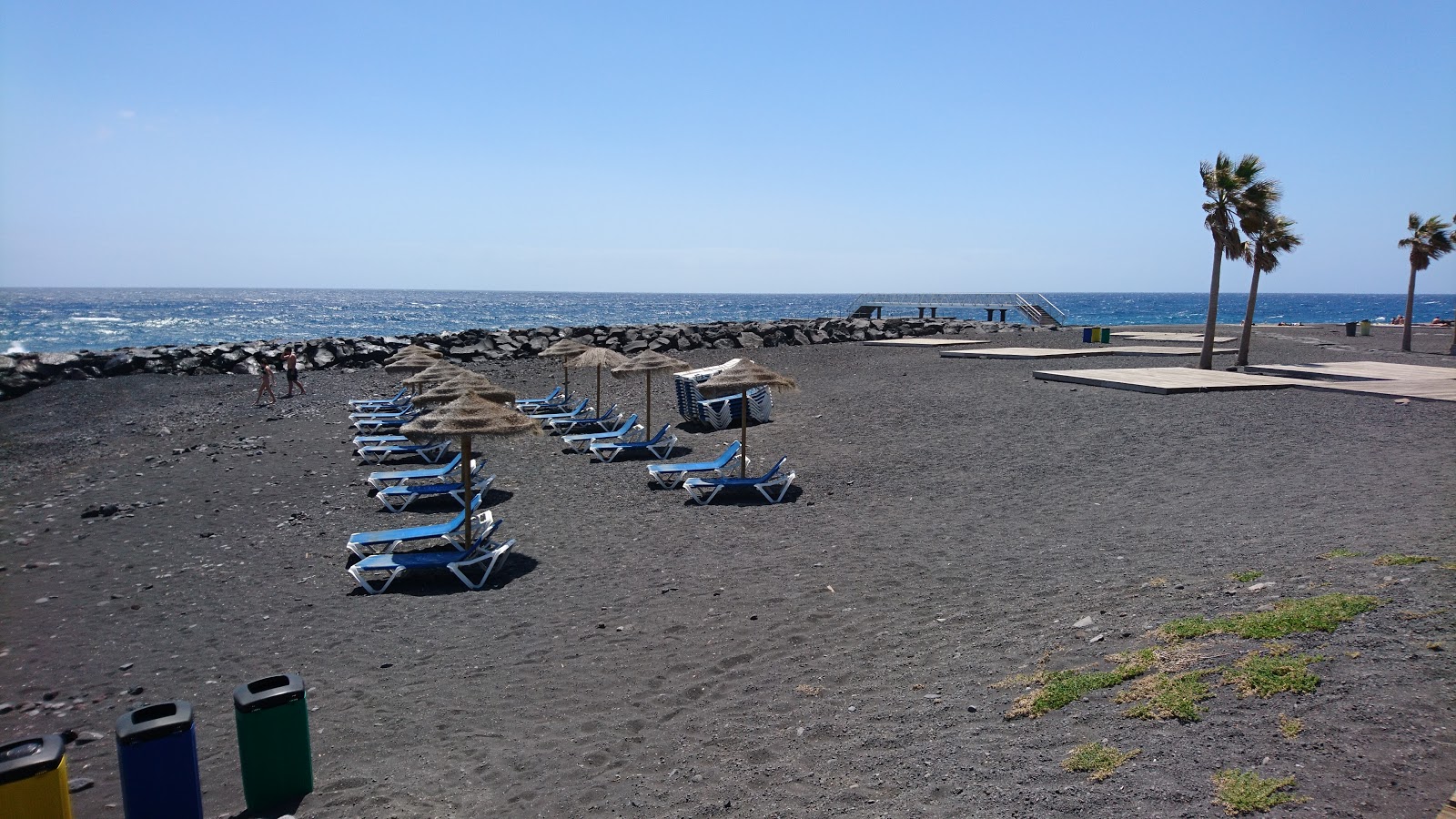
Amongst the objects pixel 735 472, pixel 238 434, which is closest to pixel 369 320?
pixel 238 434

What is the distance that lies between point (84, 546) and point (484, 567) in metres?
4.59

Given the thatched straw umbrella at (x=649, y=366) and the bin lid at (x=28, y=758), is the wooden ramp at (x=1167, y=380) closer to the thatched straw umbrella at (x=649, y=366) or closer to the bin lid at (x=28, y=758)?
the thatched straw umbrella at (x=649, y=366)

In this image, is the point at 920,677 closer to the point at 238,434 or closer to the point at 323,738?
the point at 323,738

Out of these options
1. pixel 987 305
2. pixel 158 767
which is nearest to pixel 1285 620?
pixel 158 767

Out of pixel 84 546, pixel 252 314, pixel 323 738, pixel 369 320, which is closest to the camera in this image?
pixel 323 738

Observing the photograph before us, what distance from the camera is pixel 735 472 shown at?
12914 millimetres

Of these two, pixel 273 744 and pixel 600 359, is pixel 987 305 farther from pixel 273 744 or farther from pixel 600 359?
pixel 273 744

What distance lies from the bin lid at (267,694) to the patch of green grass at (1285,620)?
16.1 feet

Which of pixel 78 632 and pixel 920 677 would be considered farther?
pixel 78 632

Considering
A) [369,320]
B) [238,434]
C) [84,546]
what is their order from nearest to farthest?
[84,546], [238,434], [369,320]

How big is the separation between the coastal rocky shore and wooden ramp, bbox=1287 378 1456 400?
1679 centimetres

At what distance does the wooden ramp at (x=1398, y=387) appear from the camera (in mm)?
15289

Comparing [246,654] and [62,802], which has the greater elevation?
[62,802]

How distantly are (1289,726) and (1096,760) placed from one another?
84 cm
